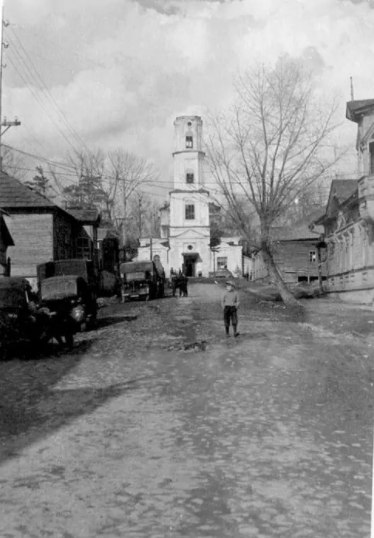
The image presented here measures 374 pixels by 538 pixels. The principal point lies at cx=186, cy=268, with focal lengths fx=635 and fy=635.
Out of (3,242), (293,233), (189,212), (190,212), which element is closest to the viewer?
(3,242)

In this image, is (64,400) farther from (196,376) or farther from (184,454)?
(184,454)

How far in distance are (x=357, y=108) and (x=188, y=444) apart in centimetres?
2249

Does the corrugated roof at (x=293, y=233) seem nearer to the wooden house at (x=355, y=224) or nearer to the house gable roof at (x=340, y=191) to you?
the wooden house at (x=355, y=224)

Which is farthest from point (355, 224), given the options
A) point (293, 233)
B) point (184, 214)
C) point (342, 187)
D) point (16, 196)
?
point (184, 214)

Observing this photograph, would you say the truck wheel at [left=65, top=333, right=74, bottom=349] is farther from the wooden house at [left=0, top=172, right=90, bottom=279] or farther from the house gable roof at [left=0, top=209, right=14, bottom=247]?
the wooden house at [left=0, top=172, right=90, bottom=279]

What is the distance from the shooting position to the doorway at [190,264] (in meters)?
77.2

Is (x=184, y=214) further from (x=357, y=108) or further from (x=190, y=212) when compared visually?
(x=357, y=108)

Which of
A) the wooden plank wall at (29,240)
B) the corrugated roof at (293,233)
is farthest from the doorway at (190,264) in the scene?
the wooden plank wall at (29,240)

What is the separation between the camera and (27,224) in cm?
3697

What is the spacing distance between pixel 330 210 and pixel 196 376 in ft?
94.5

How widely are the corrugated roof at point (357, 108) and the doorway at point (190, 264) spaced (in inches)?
1982

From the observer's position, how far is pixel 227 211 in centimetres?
3125

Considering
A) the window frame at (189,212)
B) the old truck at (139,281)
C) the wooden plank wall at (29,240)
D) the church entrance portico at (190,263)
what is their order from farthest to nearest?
the church entrance portico at (190,263) → the window frame at (189,212) → the old truck at (139,281) → the wooden plank wall at (29,240)

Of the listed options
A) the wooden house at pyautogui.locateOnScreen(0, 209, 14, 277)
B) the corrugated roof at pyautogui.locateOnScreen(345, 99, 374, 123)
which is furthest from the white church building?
the corrugated roof at pyautogui.locateOnScreen(345, 99, 374, 123)
